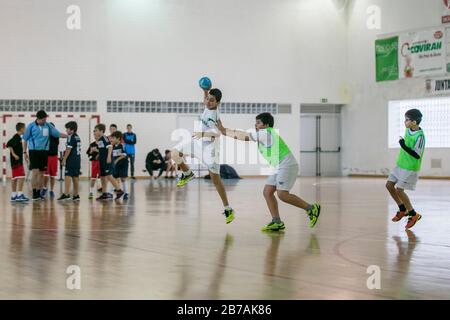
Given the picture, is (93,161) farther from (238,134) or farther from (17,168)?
(238,134)

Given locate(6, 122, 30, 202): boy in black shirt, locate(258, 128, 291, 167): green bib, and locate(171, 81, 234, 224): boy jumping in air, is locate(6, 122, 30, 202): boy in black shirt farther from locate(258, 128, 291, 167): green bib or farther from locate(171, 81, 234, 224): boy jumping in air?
locate(258, 128, 291, 167): green bib

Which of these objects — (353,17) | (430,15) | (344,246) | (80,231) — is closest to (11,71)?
(353,17)

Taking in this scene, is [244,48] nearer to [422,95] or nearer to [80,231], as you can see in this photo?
[422,95]

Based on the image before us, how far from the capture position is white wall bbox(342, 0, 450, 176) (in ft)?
94.3

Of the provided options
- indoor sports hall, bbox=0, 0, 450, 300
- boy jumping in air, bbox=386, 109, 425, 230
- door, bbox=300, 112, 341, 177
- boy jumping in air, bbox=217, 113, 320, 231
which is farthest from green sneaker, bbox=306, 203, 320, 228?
door, bbox=300, 112, 341, 177

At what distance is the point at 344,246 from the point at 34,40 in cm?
2533

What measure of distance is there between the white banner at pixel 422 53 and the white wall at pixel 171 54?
418cm

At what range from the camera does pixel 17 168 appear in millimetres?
15023

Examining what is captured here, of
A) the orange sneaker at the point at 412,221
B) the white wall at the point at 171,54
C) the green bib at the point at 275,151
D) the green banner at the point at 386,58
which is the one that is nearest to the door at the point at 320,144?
the white wall at the point at 171,54

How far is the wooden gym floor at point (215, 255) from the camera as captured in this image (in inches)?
191

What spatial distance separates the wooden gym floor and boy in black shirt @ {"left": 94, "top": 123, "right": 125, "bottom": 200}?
3569mm

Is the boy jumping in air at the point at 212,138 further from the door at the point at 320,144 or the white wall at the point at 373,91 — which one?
the door at the point at 320,144

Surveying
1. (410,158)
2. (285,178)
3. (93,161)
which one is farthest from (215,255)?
(93,161)
